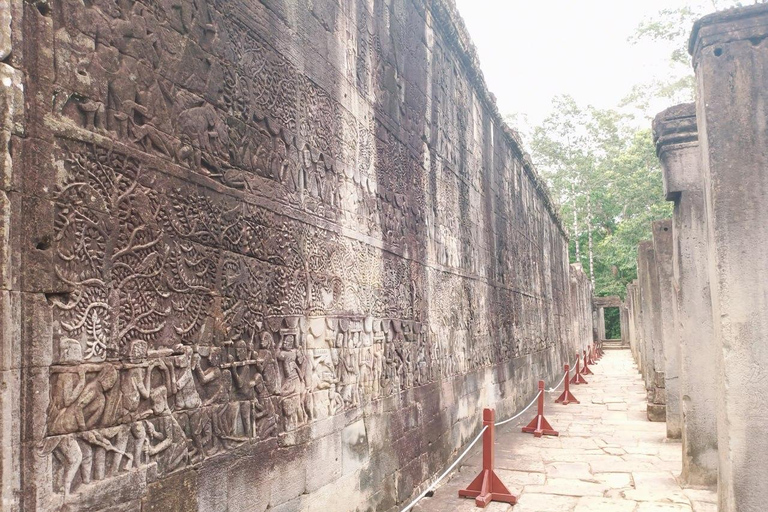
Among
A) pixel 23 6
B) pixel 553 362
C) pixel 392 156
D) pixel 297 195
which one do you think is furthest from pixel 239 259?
pixel 553 362

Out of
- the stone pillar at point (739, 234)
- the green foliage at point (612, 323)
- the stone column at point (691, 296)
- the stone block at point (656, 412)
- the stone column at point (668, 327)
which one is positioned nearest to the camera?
the stone pillar at point (739, 234)

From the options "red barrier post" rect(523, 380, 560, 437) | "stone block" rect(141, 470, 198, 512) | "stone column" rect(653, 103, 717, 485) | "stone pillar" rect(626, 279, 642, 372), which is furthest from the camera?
"stone pillar" rect(626, 279, 642, 372)

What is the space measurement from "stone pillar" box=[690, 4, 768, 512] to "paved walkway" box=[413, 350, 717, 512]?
1.89 m

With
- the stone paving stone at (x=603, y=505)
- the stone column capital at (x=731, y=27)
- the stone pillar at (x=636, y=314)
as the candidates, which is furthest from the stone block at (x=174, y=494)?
the stone pillar at (x=636, y=314)

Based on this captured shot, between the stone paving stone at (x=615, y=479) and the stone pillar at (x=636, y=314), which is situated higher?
the stone pillar at (x=636, y=314)

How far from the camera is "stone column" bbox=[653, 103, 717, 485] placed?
21.4 feet

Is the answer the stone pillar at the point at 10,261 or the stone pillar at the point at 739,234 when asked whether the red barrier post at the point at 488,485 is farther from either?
the stone pillar at the point at 10,261

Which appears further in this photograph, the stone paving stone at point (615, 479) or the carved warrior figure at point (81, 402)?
the stone paving stone at point (615, 479)

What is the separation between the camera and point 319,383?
436 centimetres

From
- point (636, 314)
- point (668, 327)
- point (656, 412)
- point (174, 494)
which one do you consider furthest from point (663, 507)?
point (636, 314)

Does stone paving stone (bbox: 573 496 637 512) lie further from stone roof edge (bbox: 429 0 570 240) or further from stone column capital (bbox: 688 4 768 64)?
stone roof edge (bbox: 429 0 570 240)

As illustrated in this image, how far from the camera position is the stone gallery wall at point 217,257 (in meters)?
2.33

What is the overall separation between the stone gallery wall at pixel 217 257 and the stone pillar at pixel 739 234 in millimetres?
2573

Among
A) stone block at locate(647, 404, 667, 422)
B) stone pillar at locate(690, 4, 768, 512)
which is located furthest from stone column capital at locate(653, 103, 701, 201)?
stone block at locate(647, 404, 667, 422)
